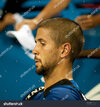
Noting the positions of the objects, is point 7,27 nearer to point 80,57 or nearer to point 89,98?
point 80,57

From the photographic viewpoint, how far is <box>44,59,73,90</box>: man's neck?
3.47ft

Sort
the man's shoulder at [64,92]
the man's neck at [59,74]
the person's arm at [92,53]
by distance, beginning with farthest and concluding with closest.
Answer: the person's arm at [92,53] < the man's neck at [59,74] < the man's shoulder at [64,92]

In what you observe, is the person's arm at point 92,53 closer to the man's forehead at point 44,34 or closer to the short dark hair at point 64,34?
the short dark hair at point 64,34

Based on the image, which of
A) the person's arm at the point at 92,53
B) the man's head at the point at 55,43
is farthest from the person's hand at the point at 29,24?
the person's arm at the point at 92,53

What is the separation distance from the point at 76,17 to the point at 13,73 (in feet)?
1.84

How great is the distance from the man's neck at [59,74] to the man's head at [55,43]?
3cm

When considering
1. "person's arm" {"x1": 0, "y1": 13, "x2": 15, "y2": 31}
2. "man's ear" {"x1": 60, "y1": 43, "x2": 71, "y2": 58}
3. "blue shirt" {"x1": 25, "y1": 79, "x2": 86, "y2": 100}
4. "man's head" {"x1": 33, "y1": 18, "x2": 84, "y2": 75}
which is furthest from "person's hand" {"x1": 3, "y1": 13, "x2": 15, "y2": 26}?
"blue shirt" {"x1": 25, "y1": 79, "x2": 86, "y2": 100}

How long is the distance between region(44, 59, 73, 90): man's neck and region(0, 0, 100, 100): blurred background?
233 mm

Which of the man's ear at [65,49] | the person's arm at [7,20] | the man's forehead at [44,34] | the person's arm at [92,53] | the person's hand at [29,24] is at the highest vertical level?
the person's arm at [7,20]

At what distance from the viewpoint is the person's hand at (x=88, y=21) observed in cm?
135

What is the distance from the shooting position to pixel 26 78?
133 centimetres

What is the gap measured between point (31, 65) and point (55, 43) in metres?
0.34

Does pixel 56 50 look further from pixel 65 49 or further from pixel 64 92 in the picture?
pixel 64 92

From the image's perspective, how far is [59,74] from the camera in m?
1.07
